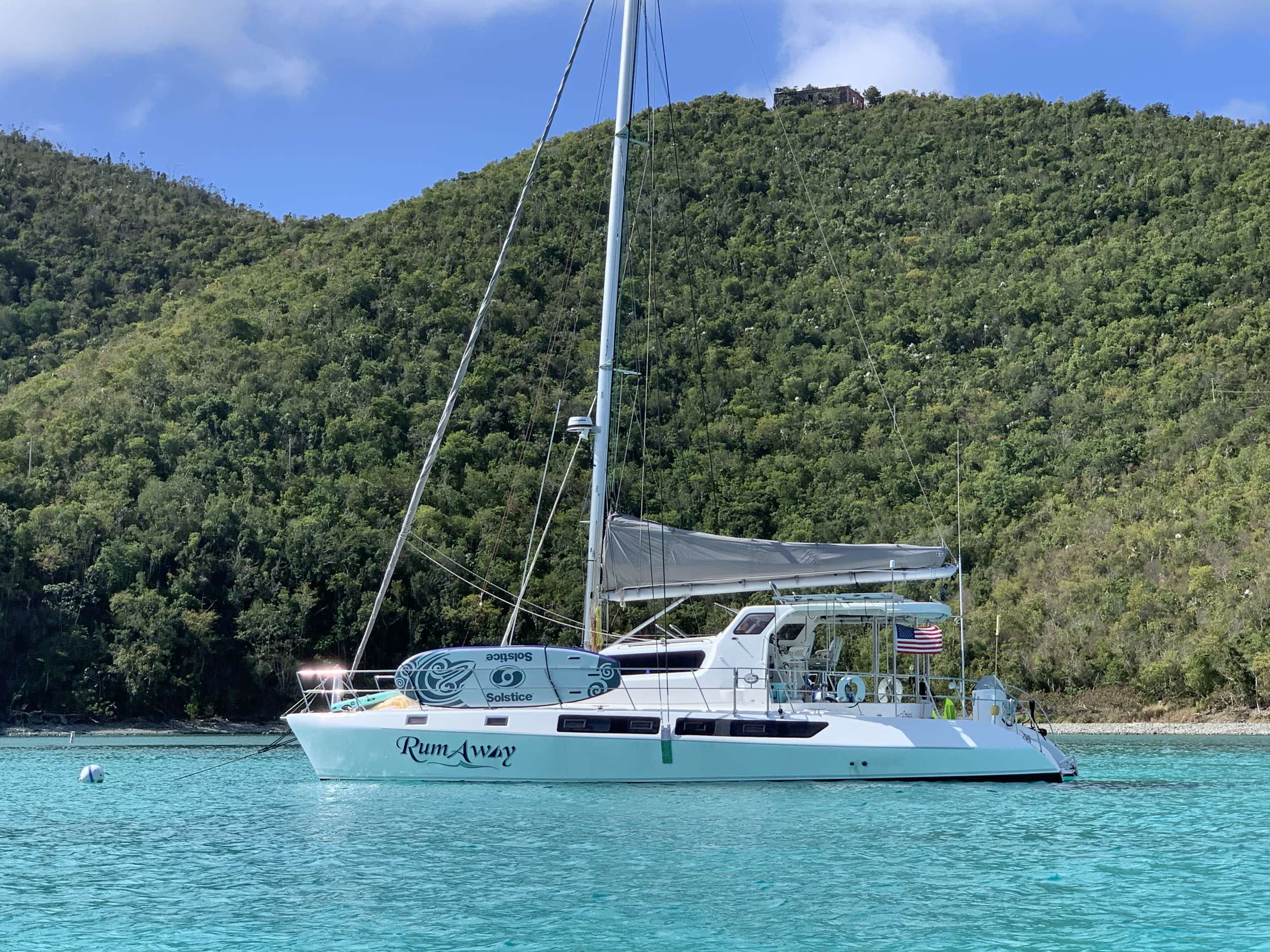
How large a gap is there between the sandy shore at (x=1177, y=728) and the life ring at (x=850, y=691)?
3233 cm

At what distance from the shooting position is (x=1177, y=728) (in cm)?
5097

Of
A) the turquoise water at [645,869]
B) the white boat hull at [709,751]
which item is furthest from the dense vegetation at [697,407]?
the turquoise water at [645,869]

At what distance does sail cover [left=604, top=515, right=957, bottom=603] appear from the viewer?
2298 centimetres

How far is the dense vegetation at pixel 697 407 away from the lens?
58.5 metres

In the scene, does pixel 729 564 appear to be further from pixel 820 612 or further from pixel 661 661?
pixel 661 661

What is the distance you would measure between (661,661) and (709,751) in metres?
2.32

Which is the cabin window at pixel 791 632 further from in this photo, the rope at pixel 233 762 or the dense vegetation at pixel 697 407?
the dense vegetation at pixel 697 407

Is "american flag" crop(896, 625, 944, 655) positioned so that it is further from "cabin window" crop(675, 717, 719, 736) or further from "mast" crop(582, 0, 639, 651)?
"mast" crop(582, 0, 639, 651)

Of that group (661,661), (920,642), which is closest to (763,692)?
(661,661)

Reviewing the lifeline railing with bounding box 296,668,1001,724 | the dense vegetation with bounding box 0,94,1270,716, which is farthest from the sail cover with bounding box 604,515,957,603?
the dense vegetation with bounding box 0,94,1270,716

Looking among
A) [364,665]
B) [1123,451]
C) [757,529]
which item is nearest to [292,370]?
[364,665]

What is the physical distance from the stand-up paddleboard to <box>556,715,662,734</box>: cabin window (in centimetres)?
45

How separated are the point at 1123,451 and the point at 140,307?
67.7m

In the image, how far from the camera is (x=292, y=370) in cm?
7412
